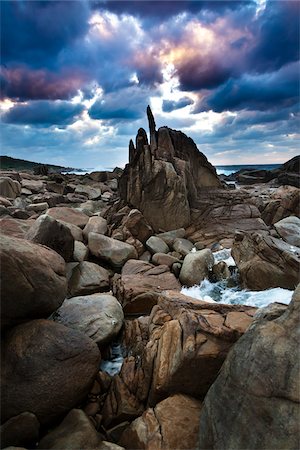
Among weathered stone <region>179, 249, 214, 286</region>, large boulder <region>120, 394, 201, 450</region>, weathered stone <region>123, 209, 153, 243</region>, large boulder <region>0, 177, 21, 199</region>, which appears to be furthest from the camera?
large boulder <region>0, 177, 21, 199</region>

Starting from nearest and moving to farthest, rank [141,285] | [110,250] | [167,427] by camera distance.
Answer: [167,427] → [141,285] → [110,250]

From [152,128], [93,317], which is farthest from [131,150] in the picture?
[93,317]

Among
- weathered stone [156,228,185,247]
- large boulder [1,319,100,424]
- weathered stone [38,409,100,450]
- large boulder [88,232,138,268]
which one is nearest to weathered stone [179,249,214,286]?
large boulder [88,232,138,268]

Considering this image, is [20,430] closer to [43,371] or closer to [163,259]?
[43,371]

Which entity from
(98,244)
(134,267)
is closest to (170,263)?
(134,267)

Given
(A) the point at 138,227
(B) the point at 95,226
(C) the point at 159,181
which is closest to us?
(B) the point at 95,226

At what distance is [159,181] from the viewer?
47.3ft

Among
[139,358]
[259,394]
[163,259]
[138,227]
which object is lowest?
[139,358]

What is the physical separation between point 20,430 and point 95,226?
9.05 metres

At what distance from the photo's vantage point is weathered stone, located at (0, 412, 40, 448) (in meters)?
3.84

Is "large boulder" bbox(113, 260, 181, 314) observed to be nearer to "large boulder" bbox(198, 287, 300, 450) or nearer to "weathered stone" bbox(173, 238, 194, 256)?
"weathered stone" bbox(173, 238, 194, 256)

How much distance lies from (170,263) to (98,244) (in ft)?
8.51

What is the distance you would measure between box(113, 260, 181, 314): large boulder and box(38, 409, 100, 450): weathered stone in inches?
140

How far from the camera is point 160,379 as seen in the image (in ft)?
14.4
